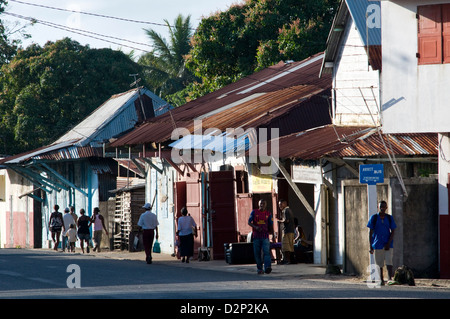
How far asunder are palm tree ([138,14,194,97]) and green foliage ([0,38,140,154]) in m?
10.1

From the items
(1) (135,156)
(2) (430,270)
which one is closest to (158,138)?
(1) (135,156)

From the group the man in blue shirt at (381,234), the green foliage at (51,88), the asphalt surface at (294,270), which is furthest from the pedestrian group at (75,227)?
the man in blue shirt at (381,234)

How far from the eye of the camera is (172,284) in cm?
1655

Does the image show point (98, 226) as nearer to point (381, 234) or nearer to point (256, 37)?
point (256, 37)

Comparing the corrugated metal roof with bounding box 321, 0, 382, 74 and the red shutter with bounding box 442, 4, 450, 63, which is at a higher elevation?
the corrugated metal roof with bounding box 321, 0, 382, 74

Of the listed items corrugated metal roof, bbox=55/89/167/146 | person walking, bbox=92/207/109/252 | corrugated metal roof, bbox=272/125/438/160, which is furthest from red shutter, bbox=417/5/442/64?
corrugated metal roof, bbox=55/89/167/146

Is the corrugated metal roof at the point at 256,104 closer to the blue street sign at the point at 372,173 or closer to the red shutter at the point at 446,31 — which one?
the red shutter at the point at 446,31

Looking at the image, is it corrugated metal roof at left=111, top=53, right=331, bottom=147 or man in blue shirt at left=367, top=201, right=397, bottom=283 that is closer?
man in blue shirt at left=367, top=201, right=397, bottom=283

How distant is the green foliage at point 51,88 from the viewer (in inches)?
1868

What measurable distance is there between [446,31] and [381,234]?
183 inches

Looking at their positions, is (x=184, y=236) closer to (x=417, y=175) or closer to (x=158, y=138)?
(x=158, y=138)

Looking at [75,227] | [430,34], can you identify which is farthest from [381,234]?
[75,227]

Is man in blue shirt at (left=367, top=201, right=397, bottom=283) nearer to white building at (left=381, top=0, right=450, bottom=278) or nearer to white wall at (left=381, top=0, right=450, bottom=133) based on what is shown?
white building at (left=381, top=0, right=450, bottom=278)

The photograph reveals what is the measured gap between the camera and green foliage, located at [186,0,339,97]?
3734 cm
